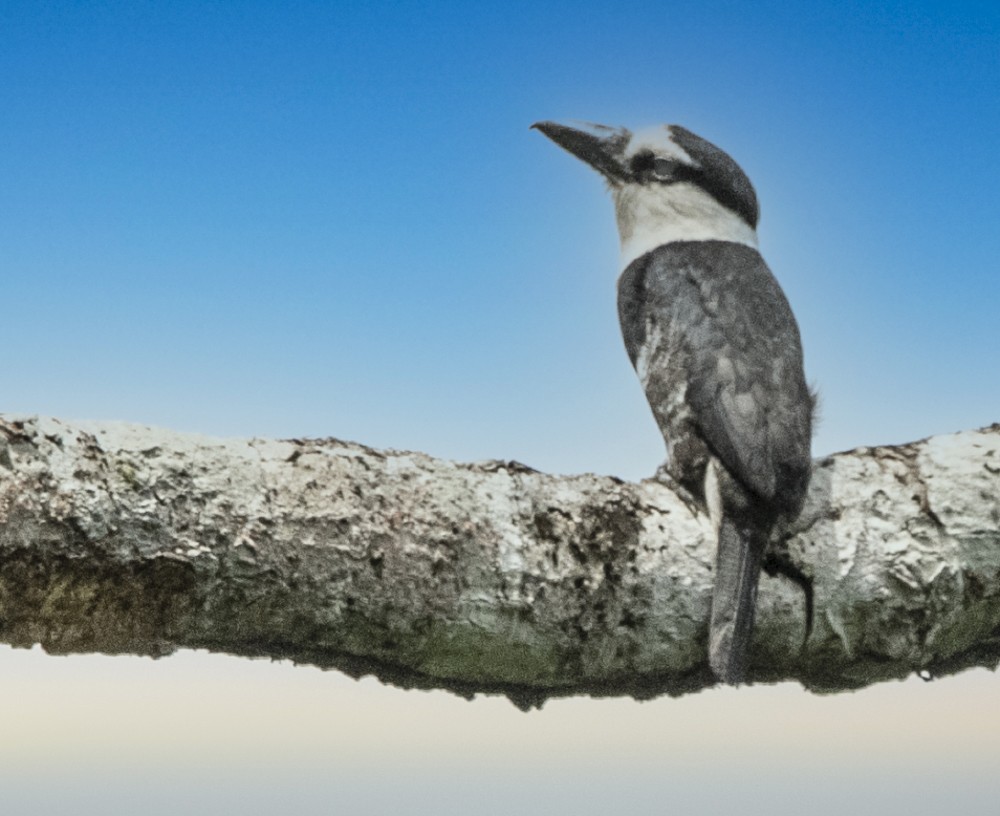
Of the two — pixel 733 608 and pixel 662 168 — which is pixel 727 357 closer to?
pixel 733 608

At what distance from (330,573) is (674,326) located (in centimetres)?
146

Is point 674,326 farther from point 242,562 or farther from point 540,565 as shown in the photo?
point 242,562

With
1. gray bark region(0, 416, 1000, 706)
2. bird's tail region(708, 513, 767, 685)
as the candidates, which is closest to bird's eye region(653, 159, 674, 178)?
gray bark region(0, 416, 1000, 706)

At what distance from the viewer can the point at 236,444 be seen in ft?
7.88

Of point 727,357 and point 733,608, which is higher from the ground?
point 727,357

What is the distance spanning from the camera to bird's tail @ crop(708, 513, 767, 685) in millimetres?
2547

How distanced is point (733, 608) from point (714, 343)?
936 millimetres

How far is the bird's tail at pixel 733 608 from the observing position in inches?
100

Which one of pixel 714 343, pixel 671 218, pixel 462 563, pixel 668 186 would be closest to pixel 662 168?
pixel 668 186

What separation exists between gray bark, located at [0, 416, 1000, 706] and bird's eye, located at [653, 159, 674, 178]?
1.53m

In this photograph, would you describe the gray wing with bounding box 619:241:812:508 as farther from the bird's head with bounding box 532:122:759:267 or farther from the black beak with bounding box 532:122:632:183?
the black beak with bounding box 532:122:632:183

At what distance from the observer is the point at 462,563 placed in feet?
7.97

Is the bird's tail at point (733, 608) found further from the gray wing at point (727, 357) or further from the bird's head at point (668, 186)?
the bird's head at point (668, 186)

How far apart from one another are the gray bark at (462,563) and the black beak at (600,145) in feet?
5.51
